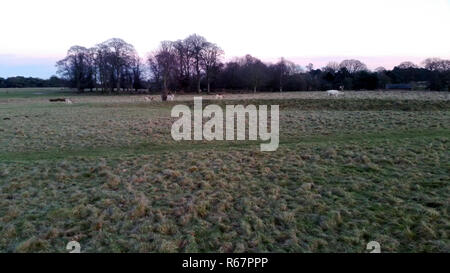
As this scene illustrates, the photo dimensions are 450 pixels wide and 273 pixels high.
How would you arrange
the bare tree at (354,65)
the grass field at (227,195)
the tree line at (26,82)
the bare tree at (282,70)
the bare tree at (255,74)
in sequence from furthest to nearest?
1. the tree line at (26,82)
2. the bare tree at (354,65)
3. the bare tree at (282,70)
4. the bare tree at (255,74)
5. the grass field at (227,195)

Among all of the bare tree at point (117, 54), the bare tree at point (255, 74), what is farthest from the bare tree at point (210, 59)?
the bare tree at point (117, 54)

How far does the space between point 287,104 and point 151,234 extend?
75.7ft

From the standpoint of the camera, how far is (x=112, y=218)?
198 inches

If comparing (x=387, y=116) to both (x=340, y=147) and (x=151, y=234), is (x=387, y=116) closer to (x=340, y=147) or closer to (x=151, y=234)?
(x=340, y=147)

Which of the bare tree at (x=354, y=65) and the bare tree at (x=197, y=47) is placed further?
the bare tree at (x=354, y=65)

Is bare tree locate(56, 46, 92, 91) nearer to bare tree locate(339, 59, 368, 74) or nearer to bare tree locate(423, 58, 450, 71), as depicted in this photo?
bare tree locate(339, 59, 368, 74)

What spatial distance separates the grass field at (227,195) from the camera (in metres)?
4.30

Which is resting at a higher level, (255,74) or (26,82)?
(26,82)

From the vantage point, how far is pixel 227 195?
6.03m

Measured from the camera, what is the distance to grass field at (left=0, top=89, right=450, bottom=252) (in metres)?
4.30

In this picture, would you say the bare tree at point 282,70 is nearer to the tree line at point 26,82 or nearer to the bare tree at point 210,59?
the bare tree at point 210,59

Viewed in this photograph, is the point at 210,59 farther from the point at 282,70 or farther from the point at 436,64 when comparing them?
the point at 436,64

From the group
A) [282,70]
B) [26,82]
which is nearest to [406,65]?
[282,70]
